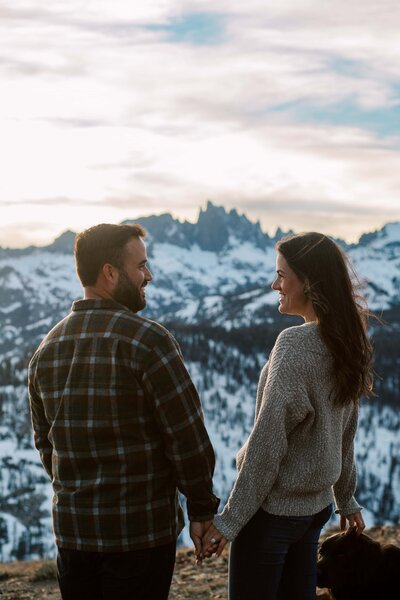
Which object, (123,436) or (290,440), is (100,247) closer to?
(123,436)

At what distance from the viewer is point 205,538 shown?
5.37 meters

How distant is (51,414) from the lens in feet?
18.0

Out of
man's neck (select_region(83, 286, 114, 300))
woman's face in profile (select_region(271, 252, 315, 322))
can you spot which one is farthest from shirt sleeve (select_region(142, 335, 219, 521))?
woman's face in profile (select_region(271, 252, 315, 322))

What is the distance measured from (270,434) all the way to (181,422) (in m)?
0.62

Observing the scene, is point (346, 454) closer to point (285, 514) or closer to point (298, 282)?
point (285, 514)

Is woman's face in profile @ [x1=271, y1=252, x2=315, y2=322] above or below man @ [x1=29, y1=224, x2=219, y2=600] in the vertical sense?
above

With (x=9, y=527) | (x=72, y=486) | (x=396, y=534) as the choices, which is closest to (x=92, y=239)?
(x=72, y=486)

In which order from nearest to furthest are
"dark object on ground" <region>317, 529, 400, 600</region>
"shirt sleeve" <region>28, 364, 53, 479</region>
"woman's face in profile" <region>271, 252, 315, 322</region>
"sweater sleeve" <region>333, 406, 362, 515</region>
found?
"woman's face in profile" <region>271, 252, 315, 322</region> < "shirt sleeve" <region>28, 364, 53, 479</region> < "dark object on ground" <region>317, 529, 400, 600</region> < "sweater sleeve" <region>333, 406, 362, 515</region>

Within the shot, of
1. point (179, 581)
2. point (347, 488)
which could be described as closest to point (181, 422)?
point (347, 488)

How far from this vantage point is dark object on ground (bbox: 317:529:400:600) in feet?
19.5

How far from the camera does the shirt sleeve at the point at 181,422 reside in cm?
509

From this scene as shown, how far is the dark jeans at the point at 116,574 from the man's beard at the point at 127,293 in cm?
174

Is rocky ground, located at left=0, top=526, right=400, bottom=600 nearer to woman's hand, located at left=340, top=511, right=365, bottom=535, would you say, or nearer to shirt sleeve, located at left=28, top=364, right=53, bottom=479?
woman's hand, located at left=340, top=511, right=365, bottom=535

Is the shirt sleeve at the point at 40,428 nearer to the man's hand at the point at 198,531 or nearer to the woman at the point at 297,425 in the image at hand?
the man's hand at the point at 198,531
